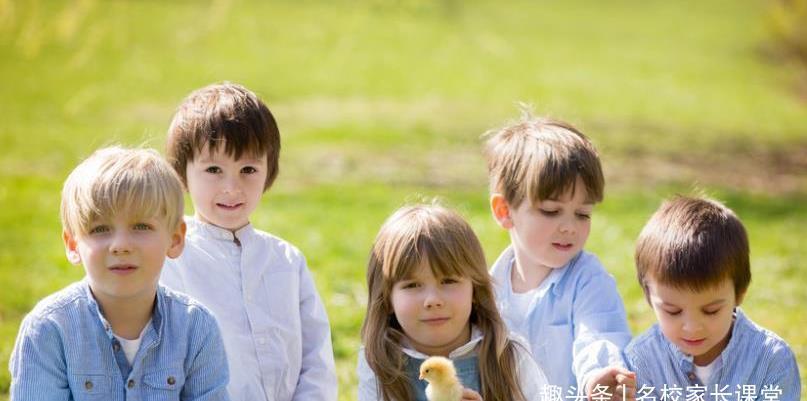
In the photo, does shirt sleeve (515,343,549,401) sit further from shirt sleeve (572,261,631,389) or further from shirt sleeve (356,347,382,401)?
shirt sleeve (356,347,382,401)

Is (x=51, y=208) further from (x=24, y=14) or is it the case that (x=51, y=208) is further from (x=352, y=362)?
(x=24, y=14)

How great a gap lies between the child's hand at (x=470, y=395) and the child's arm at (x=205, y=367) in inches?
31.8

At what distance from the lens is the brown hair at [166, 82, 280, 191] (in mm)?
4184

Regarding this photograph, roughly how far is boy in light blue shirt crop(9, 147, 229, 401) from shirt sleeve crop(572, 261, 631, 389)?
4.59 feet

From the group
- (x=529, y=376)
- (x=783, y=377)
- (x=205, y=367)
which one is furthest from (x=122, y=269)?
(x=783, y=377)

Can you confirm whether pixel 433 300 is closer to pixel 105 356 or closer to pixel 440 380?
pixel 440 380

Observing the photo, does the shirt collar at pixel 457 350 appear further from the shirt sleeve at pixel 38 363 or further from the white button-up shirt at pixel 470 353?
the shirt sleeve at pixel 38 363

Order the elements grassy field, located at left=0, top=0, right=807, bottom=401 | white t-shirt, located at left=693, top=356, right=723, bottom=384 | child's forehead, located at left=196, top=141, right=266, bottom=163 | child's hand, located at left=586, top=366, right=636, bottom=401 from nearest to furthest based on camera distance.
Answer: child's hand, located at left=586, top=366, right=636, bottom=401, white t-shirt, located at left=693, top=356, right=723, bottom=384, child's forehead, located at left=196, top=141, right=266, bottom=163, grassy field, located at left=0, top=0, right=807, bottom=401

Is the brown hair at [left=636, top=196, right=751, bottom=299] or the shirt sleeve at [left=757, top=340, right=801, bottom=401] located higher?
the brown hair at [left=636, top=196, right=751, bottom=299]

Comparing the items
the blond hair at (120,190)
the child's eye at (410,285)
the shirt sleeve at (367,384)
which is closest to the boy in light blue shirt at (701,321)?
the child's eye at (410,285)

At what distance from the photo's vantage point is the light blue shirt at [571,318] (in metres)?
4.21

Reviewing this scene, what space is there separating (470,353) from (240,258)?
0.98m

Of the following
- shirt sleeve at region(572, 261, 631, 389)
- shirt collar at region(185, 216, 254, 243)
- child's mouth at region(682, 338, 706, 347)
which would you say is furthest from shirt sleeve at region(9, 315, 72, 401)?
child's mouth at region(682, 338, 706, 347)

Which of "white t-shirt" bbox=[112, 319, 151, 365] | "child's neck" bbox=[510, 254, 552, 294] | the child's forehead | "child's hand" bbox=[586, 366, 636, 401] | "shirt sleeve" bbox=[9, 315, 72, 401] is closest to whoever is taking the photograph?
"shirt sleeve" bbox=[9, 315, 72, 401]
